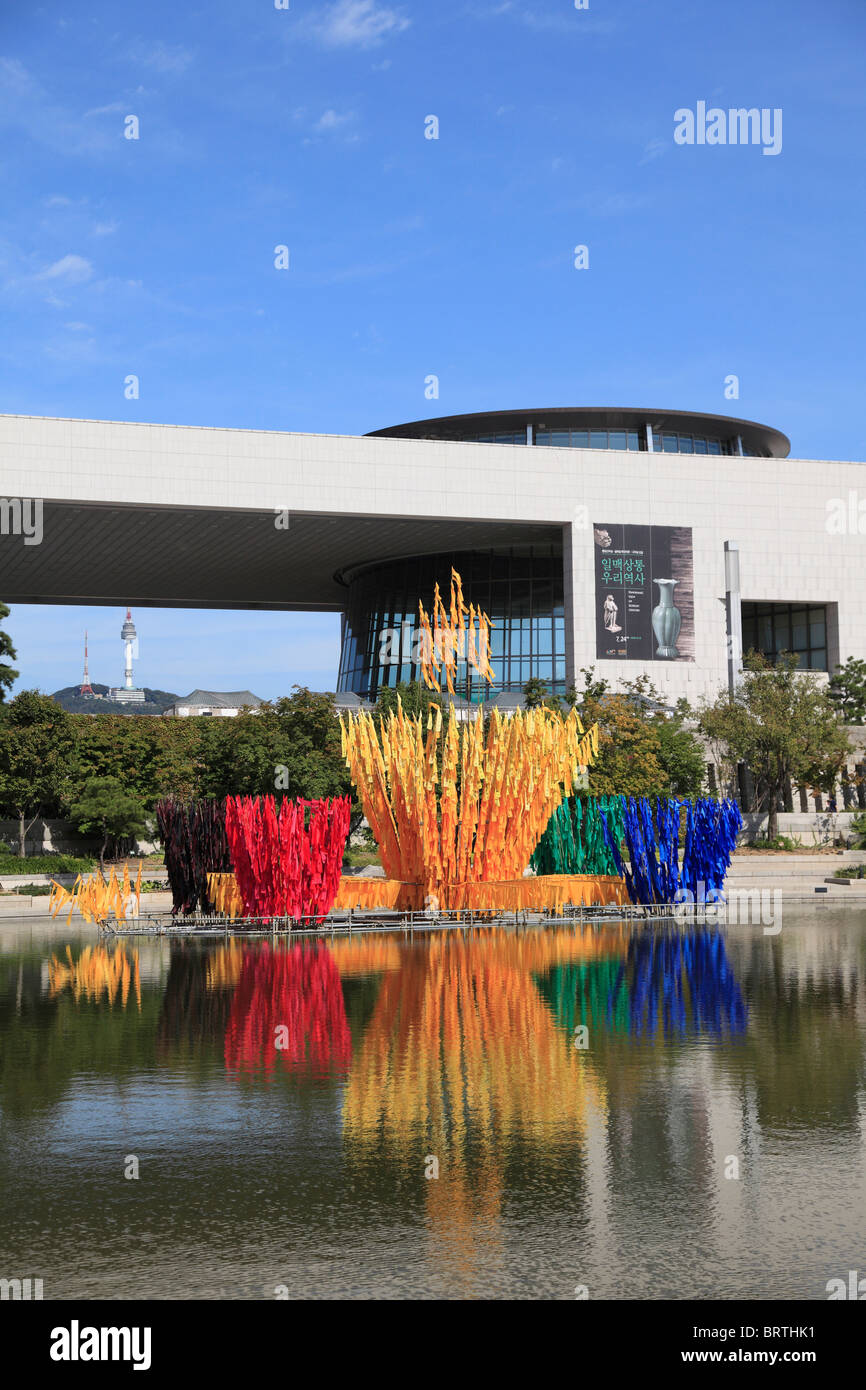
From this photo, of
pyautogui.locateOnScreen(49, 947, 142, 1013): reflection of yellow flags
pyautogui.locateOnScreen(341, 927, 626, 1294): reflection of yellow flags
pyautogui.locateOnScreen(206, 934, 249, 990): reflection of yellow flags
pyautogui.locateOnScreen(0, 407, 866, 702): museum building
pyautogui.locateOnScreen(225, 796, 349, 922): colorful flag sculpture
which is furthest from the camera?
pyautogui.locateOnScreen(0, 407, 866, 702): museum building

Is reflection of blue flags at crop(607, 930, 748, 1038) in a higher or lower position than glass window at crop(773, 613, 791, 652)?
lower

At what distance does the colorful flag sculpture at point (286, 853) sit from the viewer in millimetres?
27234

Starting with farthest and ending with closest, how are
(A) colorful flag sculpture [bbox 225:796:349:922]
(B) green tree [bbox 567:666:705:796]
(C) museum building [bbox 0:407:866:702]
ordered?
(C) museum building [bbox 0:407:866:702], (B) green tree [bbox 567:666:705:796], (A) colorful flag sculpture [bbox 225:796:349:922]

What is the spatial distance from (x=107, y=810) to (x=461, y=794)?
2398cm

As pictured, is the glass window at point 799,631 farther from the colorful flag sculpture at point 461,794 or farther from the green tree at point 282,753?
the colorful flag sculpture at point 461,794

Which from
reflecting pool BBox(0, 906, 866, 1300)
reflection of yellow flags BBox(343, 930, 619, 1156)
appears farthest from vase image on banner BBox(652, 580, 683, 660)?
reflection of yellow flags BBox(343, 930, 619, 1156)

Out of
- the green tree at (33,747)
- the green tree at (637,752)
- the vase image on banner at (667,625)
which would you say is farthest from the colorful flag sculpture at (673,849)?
the vase image on banner at (667,625)

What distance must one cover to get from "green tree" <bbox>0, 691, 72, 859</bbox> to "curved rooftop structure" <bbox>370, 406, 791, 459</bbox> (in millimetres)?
27663

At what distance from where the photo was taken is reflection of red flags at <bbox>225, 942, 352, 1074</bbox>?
1354 centimetres

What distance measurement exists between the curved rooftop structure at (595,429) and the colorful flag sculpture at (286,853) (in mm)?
44956

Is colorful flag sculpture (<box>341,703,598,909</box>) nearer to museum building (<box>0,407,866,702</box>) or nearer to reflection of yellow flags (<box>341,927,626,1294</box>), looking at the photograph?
reflection of yellow flags (<box>341,927,626,1294</box>)

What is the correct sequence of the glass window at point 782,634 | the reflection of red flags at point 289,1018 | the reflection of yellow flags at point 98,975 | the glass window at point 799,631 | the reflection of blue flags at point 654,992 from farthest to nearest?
the glass window at point 782,634 < the glass window at point 799,631 < the reflection of yellow flags at point 98,975 < the reflection of blue flags at point 654,992 < the reflection of red flags at point 289,1018

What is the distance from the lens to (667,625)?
62.4 metres
